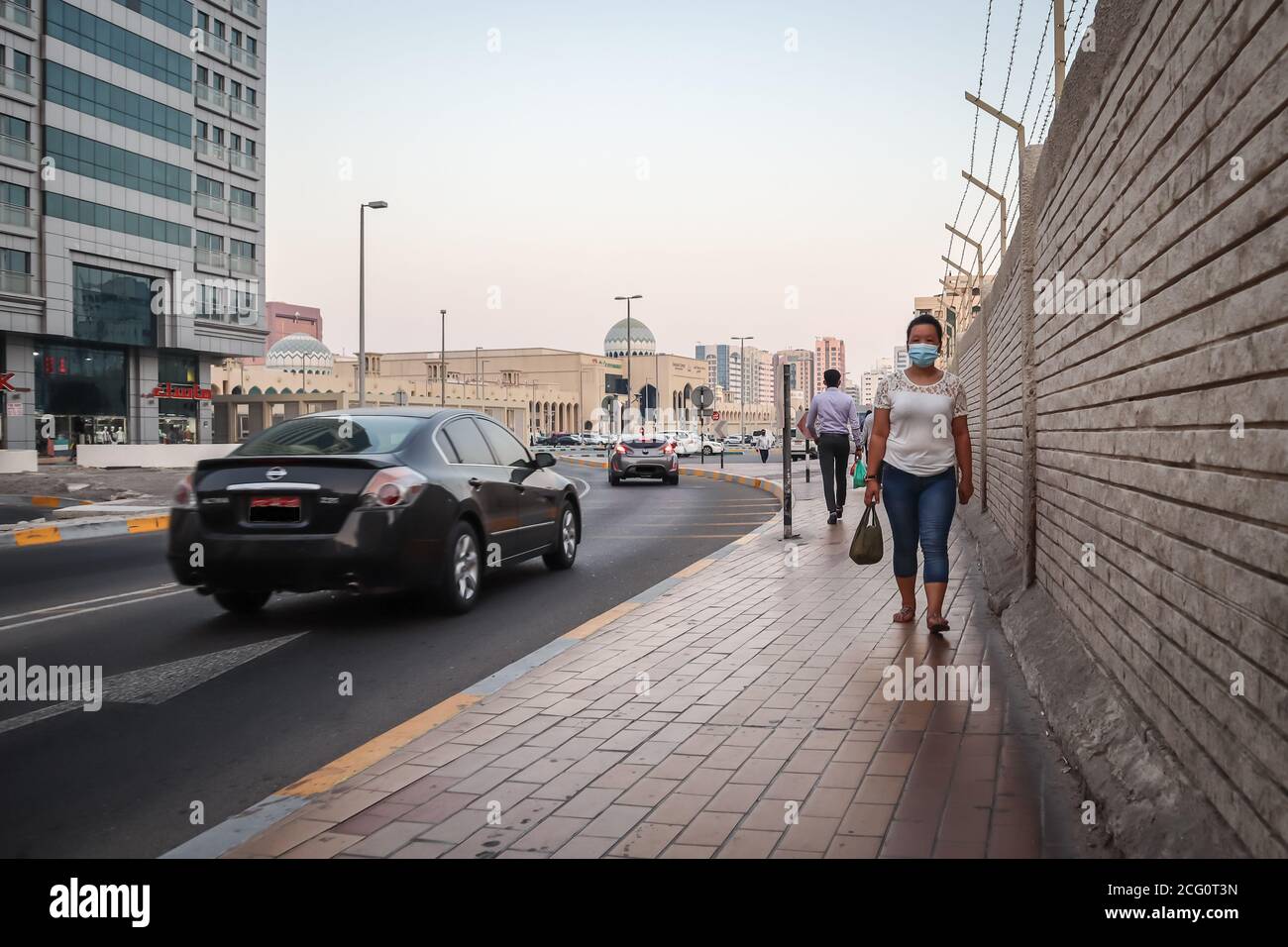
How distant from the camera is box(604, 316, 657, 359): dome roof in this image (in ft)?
520

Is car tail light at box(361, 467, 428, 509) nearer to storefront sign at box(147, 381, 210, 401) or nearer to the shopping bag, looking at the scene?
the shopping bag

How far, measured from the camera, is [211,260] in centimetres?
5481

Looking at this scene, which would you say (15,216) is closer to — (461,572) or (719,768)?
(461,572)

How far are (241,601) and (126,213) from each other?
47134mm

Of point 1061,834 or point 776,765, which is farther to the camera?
point 776,765

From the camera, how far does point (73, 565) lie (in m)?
11.3

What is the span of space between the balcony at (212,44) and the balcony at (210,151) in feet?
14.2

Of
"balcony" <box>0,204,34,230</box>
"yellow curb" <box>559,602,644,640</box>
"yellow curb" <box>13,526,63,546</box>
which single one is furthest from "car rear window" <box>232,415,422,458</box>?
"balcony" <box>0,204,34,230</box>

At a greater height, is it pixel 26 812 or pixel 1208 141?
pixel 1208 141

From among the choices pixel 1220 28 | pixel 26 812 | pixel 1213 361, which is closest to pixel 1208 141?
pixel 1220 28
